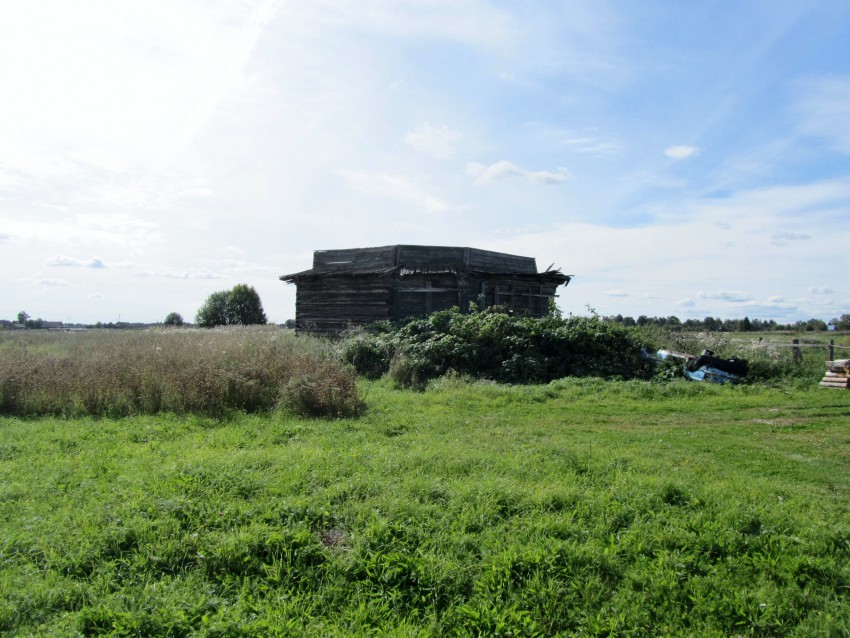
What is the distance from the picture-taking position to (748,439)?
8.52 m

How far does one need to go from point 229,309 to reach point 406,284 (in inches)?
1001

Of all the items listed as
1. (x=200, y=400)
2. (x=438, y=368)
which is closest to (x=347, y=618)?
(x=200, y=400)

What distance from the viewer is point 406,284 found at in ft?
71.7

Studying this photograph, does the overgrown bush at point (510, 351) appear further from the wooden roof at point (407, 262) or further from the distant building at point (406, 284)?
the wooden roof at point (407, 262)

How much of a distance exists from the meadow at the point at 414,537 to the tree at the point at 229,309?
36125mm

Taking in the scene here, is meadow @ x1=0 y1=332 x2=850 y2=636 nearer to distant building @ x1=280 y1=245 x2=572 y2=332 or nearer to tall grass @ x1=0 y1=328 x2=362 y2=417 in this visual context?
tall grass @ x1=0 y1=328 x2=362 y2=417

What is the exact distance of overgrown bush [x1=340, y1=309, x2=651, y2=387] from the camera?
15.4 m

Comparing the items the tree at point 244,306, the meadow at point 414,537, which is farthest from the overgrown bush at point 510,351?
the tree at point 244,306

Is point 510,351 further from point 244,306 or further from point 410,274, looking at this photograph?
point 244,306

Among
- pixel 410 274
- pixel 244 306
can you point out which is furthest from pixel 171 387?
pixel 244 306

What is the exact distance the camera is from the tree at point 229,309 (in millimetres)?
42244

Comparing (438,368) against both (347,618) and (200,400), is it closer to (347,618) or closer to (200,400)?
(200,400)

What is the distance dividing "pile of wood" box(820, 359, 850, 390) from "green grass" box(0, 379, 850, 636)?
810cm

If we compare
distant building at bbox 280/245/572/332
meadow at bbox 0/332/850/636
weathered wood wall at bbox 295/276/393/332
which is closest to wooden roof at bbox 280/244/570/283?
distant building at bbox 280/245/572/332
